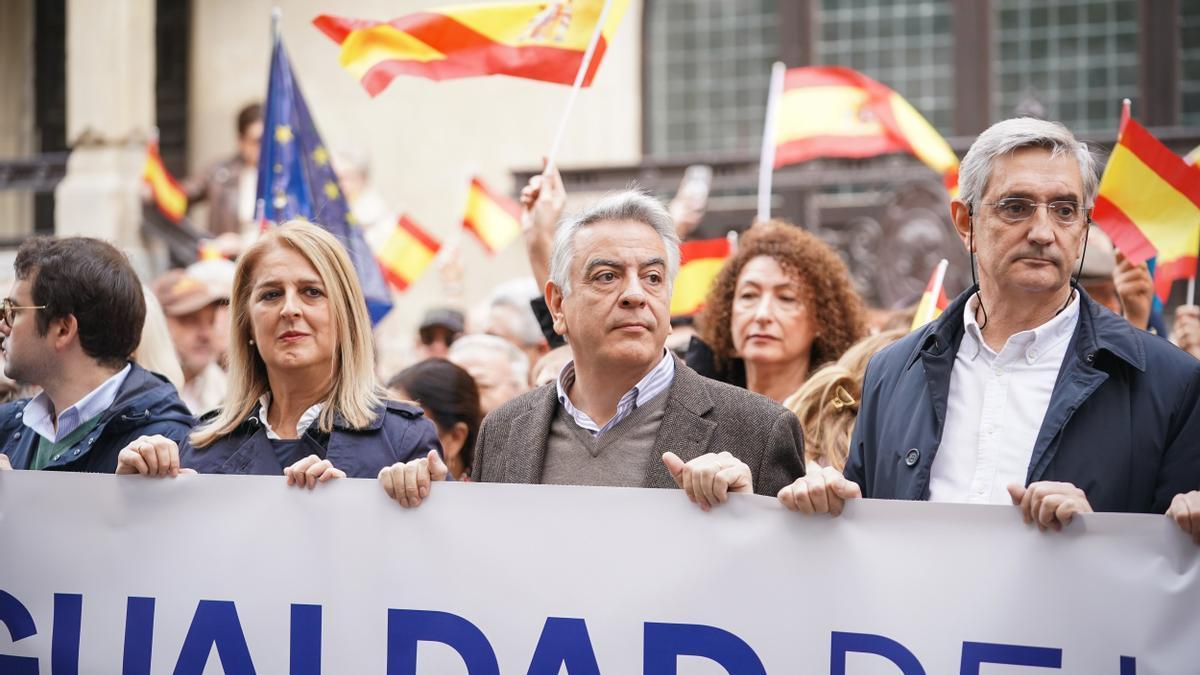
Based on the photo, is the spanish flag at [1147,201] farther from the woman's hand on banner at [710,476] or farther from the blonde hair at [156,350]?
the blonde hair at [156,350]

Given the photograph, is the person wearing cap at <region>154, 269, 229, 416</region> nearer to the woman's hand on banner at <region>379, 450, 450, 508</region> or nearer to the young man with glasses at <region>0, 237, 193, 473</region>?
the young man with glasses at <region>0, 237, 193, 473</region>

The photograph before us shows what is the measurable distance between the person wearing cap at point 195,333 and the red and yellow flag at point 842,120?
295 cm

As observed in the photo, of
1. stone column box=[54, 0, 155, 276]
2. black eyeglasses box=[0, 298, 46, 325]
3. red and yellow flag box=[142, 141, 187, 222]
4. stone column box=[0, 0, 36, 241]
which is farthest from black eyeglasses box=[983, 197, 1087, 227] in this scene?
stone column box=[0, 0, 36, 241]

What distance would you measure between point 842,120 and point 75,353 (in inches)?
181

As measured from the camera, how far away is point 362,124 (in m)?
14.2

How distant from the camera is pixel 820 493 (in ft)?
10.1

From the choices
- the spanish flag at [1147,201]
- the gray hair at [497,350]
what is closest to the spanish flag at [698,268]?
the gray hair at [497,350]

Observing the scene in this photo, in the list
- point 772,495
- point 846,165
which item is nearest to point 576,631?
point 772,495

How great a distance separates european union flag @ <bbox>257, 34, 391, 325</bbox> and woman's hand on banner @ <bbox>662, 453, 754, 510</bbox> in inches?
135

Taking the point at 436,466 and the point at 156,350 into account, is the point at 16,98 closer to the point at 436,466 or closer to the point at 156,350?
the point at 156,350

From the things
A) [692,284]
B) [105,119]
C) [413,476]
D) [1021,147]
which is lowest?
[413,476]

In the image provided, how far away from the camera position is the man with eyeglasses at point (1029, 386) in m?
3.00

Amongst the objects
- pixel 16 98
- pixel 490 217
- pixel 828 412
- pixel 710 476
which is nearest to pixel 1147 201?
pixel 828 412

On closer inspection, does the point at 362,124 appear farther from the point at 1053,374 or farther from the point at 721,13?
the point at 1053,374
